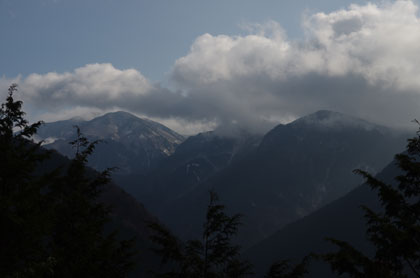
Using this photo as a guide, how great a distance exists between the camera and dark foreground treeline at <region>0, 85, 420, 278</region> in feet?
41.7

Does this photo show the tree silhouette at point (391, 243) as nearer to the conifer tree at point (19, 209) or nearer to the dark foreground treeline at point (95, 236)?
the dark foreground treeline at point (95, 236)

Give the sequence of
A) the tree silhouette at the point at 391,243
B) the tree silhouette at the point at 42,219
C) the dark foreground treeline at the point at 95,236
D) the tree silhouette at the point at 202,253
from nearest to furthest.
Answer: the tree silhouette at the point at 391,243, the dark foreground treeline at the point at 95,236, the tree silhouette at the point at 42,219, the tree silhouette at the point at 202,253

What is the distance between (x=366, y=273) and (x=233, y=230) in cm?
666

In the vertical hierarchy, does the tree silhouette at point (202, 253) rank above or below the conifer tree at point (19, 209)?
below

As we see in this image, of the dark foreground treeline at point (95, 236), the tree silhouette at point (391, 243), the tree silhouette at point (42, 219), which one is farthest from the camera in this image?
the tree silhouette at point (42, 219)

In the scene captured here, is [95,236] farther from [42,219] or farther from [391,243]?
[391,243]

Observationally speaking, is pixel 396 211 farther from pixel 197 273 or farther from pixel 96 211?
pixel 96 211

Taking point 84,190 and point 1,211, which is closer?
point 1,211

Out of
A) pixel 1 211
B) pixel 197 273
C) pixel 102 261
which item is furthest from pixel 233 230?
pixel 1 211

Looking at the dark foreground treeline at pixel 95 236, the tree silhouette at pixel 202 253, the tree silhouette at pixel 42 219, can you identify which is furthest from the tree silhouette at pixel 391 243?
the tree silhouette at pixel 42 219

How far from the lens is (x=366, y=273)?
1227 cm

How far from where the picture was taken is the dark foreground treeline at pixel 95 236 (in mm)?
12695

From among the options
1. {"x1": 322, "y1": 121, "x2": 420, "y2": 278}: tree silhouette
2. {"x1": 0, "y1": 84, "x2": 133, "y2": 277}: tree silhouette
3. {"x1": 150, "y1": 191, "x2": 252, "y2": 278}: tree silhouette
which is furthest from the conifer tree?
{"x1": 322, "y1": 121, "x2": 420, "y2": 278}: tree silhouette

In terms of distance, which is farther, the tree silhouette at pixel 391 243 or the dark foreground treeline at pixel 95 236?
the dark foreground treeline at pixel 95 236
